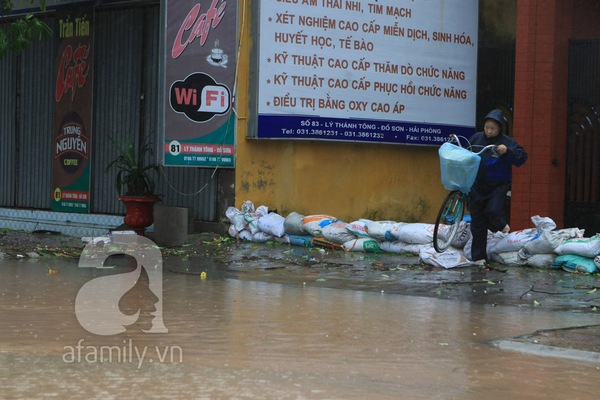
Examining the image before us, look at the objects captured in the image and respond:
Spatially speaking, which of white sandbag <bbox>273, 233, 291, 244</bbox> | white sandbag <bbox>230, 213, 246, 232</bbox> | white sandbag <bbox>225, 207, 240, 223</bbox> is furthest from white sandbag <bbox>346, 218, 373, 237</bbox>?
white sandbag <bbox>225, 207, 240, 223</bbox>

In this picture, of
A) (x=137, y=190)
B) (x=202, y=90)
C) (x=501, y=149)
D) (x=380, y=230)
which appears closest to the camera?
(x=501, y=149)

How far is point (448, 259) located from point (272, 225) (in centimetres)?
304

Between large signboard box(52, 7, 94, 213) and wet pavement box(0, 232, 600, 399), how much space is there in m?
5.05

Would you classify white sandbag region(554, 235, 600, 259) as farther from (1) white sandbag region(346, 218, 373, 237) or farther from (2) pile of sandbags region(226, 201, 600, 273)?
(1) white sandbag region(346, 218, 373, 237)

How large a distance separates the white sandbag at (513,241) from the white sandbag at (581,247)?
0.38 meters

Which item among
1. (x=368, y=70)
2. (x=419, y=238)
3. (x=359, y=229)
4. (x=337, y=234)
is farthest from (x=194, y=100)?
(x=419, y=238)

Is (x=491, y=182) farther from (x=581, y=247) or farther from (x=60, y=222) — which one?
(x=60, y=222)

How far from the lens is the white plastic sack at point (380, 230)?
1236cm

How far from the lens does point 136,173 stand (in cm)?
1428

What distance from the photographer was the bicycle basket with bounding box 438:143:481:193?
34.5 ft

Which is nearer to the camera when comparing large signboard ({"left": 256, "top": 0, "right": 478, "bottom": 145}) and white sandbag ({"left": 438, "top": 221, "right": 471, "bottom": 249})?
white sandbag ({"left": 438, "top": 221, "right": 471, "bottom": 249})

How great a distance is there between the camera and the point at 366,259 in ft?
39.0

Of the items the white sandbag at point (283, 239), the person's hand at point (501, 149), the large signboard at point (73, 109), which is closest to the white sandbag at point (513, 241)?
the person's hand at point (501, 149)

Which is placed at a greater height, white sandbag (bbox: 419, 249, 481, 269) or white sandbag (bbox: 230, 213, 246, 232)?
white sandbag (bbox: 230, 213, 246, 232)
